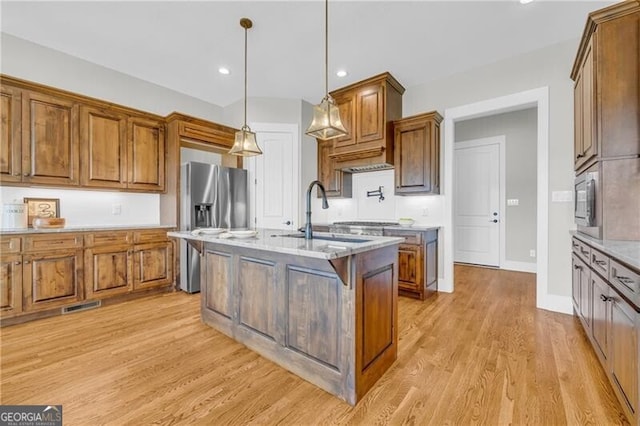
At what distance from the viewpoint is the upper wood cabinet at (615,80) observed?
2.02m

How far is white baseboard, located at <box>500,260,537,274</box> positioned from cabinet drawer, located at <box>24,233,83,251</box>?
6311 millimetres

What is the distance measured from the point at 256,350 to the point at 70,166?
300cm

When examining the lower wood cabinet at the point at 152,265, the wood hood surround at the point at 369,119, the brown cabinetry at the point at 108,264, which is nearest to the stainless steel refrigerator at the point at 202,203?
the lower wood cabinet at the point at 152,265

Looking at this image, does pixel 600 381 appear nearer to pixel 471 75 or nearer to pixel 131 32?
pixel 471 75

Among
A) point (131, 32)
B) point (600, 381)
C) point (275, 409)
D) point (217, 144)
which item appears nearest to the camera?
point (275, 409)

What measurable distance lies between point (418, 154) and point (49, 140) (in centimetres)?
433

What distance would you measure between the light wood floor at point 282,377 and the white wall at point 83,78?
2713 millimetres

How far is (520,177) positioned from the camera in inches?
195

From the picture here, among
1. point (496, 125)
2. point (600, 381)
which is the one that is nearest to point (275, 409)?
point (600, 381)

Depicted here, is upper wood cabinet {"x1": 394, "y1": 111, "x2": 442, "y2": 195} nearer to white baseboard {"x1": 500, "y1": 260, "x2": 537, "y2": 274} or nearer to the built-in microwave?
the built-in microwave

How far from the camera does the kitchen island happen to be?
1.61 metres

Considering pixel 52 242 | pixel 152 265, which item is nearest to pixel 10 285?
pixel 52 242

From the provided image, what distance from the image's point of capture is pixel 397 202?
14.3ft

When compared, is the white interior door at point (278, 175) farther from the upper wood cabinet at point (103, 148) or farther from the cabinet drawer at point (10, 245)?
the cabinet drawer at point (10, 245)
